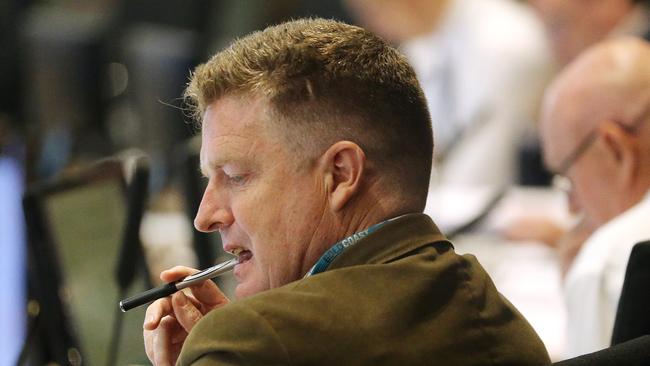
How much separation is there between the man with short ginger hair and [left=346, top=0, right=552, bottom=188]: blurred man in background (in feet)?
9.25

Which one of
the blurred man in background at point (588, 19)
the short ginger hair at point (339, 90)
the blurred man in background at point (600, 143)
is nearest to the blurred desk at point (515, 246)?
the blurred man in background at point (600, 143)

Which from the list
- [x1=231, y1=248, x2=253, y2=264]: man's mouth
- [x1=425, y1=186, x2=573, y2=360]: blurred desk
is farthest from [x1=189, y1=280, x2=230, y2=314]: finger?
[x1=425, y1=186, x2=573, y2=360]: blurred desk

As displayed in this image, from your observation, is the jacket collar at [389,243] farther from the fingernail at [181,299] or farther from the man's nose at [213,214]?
the fingernail at [181,299]

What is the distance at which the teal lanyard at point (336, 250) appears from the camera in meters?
1.17

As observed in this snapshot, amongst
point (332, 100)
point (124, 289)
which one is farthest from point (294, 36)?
point (124, 289)

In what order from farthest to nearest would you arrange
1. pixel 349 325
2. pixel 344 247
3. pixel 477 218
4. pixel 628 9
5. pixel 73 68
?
pixel 73 68
pixel 628 9
pixel 477 218
pixel 344 247
pixel 349 325

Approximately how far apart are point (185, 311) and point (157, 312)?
36 millimetres

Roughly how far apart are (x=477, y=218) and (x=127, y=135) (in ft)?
8.90

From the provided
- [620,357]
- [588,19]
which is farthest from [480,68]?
[620,357]

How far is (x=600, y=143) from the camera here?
2217 mm

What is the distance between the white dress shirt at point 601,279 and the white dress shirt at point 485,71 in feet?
6.68

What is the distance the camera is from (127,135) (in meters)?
5.36

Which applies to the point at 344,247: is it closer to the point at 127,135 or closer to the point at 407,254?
the point at 407,254

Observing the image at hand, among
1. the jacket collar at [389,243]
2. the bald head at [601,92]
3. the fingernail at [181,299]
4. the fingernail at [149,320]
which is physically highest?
the bald head at [601,92]
